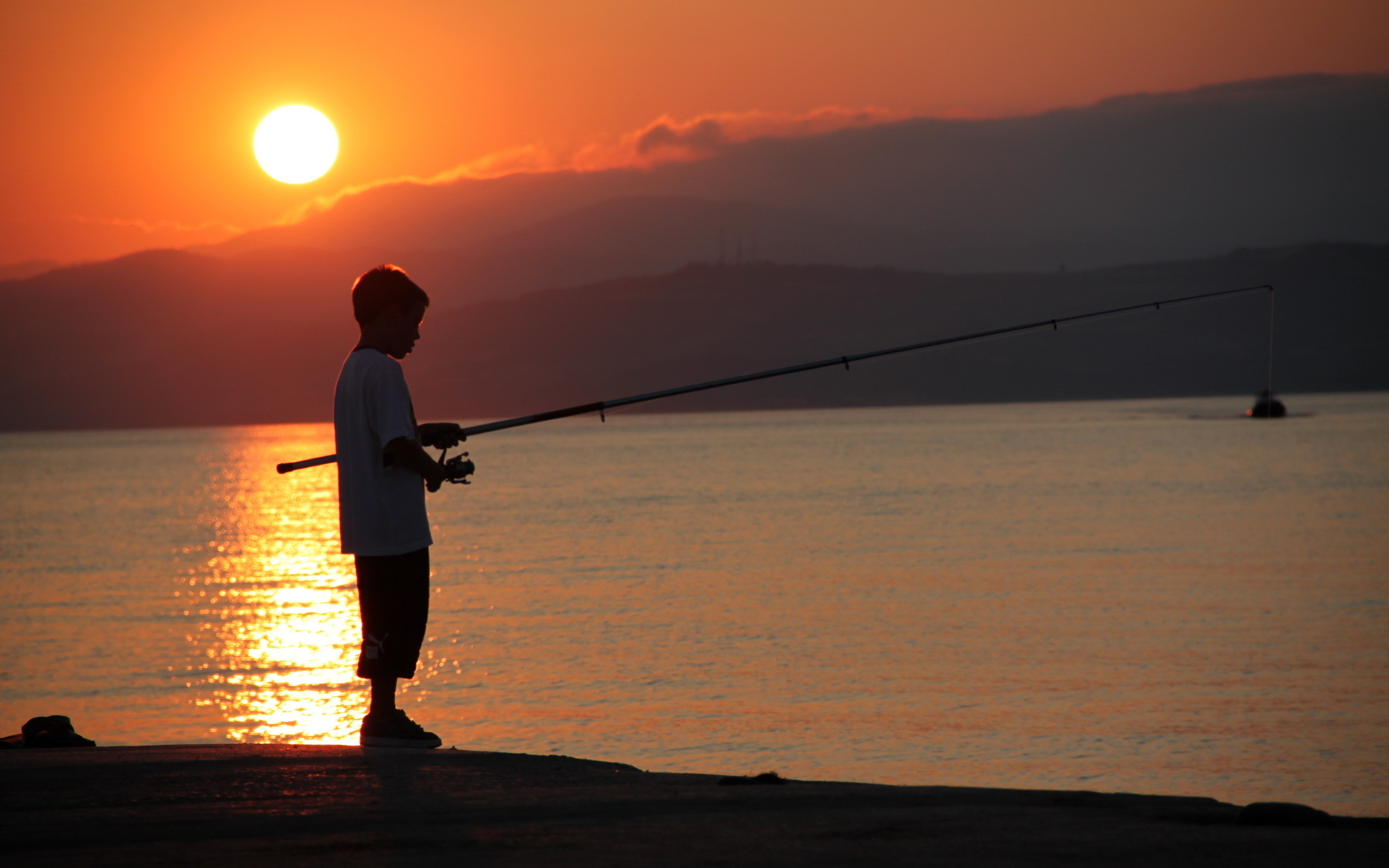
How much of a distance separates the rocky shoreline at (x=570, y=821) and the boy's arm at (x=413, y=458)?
3.66ft

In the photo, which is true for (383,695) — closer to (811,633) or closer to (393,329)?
(393,329)

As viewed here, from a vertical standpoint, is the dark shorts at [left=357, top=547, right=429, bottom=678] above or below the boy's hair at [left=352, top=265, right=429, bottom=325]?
below

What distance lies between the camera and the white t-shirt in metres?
5.65

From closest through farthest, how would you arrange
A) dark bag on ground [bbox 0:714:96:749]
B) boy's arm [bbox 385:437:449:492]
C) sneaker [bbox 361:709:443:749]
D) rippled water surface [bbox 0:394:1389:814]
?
1. boy's arm [bbox 385:437:449:492]
2. sneaker [bbox 361:709:443:749]
3. dark bag on ground [bbox 0:714:96:749]
4. rippled water surface [bbox 0:394:1389:814]

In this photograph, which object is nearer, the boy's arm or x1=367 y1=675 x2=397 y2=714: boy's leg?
the boy's arm

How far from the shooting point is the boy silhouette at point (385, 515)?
5.65m

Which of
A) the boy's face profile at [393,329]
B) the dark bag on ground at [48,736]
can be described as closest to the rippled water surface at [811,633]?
the dark bag on ground at [48,736]

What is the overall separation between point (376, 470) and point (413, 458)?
0.24 meters

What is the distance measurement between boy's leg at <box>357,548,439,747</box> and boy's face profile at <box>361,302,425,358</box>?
2.86ft

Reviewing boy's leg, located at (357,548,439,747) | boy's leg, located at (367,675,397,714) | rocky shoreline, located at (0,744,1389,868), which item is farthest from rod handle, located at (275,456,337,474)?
rocky shoreline, located at (0,744,1389,868)

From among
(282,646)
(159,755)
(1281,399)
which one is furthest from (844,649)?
(1281,399)

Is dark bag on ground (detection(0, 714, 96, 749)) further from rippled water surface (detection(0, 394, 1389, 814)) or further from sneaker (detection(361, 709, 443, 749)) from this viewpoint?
rippled water surface (detection(0, 394, 1389, 814))

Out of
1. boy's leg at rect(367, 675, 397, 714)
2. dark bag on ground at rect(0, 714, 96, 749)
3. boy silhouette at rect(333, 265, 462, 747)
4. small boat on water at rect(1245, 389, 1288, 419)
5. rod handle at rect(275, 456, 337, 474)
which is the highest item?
small boat on water at rect(1245, 389, 1288, 419)

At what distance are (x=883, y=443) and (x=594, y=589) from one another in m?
73.2
